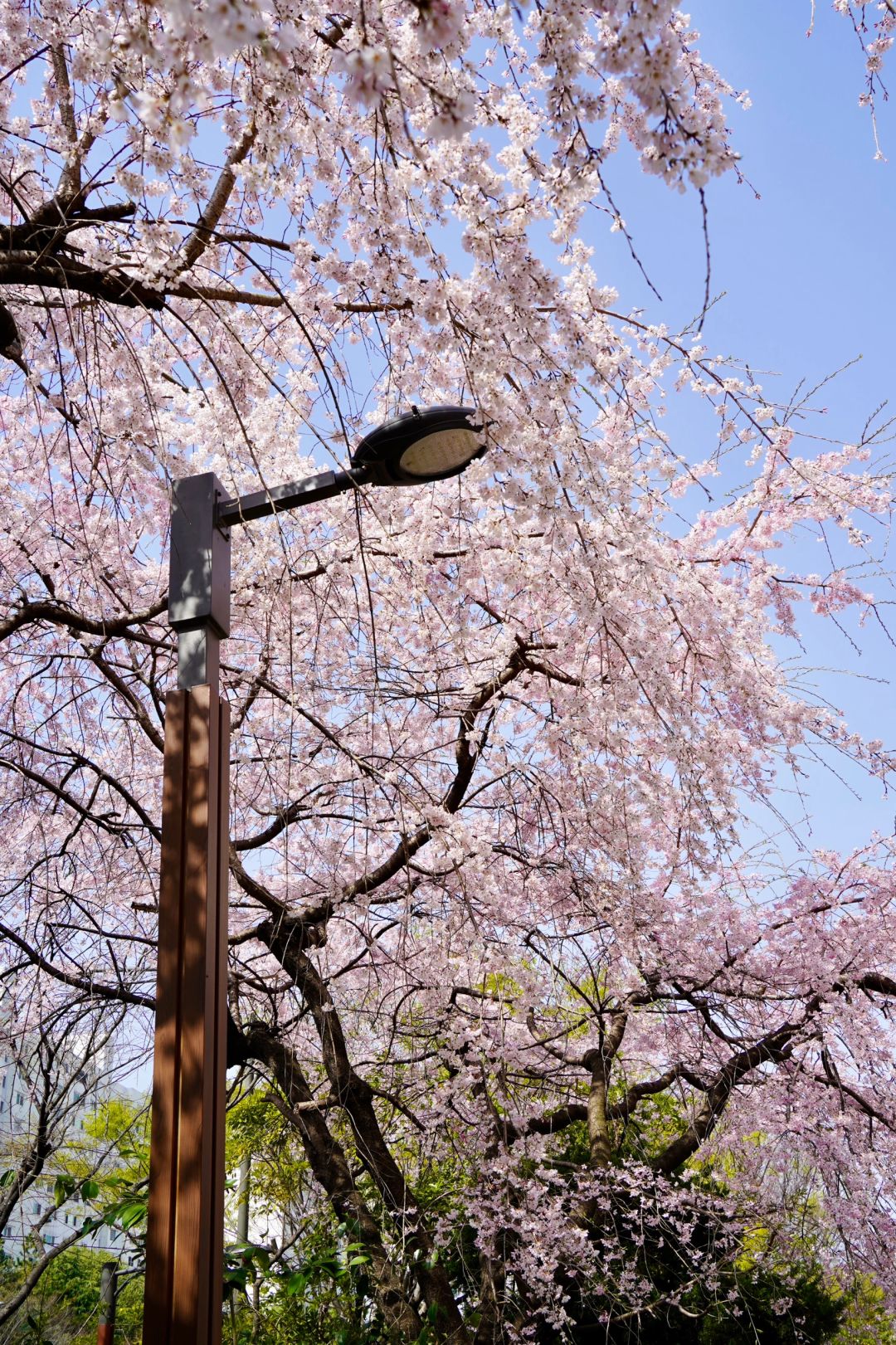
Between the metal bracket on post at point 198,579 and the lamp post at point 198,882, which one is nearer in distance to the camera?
the lamp post at point 198,882

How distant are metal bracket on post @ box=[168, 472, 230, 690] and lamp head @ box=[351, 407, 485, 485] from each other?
384mm

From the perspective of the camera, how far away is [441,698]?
16.8 ft

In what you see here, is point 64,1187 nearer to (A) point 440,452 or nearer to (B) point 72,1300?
(A) point 440,452

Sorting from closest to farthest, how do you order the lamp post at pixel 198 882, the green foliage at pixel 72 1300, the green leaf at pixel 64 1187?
1. the lamp post at pixel 198 882
2. the green leaf at pixel 64 1187
3. the green foliage at pixel 72 1300

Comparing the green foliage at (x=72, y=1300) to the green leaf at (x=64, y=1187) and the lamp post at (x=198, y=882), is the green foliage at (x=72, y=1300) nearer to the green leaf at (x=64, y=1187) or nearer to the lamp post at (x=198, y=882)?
the green leaf at (x=64, y=1187)

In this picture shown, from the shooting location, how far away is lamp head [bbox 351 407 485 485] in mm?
2521

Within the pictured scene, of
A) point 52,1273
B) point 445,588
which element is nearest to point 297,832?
point 445,588

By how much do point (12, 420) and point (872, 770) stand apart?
4.69 meters

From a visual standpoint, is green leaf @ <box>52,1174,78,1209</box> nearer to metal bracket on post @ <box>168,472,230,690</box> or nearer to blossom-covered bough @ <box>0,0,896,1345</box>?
blossom-covered bough @ <box>0,0,896,1345</box>

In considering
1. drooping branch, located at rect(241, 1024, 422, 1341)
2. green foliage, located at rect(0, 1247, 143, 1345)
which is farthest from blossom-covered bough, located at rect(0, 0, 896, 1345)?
green foliage, located at rect(0, 1247, 143, 1345)

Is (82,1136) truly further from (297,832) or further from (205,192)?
(205,192)

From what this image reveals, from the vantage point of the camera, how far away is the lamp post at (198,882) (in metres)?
1.87

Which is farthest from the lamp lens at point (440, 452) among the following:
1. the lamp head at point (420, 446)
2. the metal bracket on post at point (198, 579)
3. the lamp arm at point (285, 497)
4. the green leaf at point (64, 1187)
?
the green leaf at point (64, 1187)

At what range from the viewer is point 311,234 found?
2.95 metres
